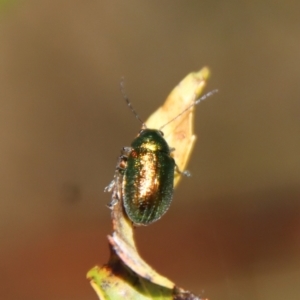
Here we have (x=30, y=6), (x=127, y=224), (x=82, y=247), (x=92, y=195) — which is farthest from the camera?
(x=30, y=6)

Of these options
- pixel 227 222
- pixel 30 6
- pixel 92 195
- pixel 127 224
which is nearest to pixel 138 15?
pixel 30 6

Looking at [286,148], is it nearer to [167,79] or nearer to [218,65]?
[218,65]

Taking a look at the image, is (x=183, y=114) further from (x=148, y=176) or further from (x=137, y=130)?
(x=137, y=130)

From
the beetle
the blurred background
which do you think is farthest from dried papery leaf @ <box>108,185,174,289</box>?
the blurred background

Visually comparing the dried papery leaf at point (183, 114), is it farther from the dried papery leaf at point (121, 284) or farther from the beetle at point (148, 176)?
the dried papery leaf at point (121, 284)

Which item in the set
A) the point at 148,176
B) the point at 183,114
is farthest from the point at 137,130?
the point at 183,114

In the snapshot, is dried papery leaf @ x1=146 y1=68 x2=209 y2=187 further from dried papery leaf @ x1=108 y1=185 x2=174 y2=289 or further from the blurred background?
the blurred background

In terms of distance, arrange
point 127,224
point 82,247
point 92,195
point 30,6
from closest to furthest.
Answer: point 127,224 < point 82,247 < point 92,195 < point 30,6

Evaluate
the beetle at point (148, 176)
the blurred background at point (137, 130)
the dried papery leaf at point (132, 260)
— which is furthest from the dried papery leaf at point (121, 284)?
the blurred background at point (137, 130)
